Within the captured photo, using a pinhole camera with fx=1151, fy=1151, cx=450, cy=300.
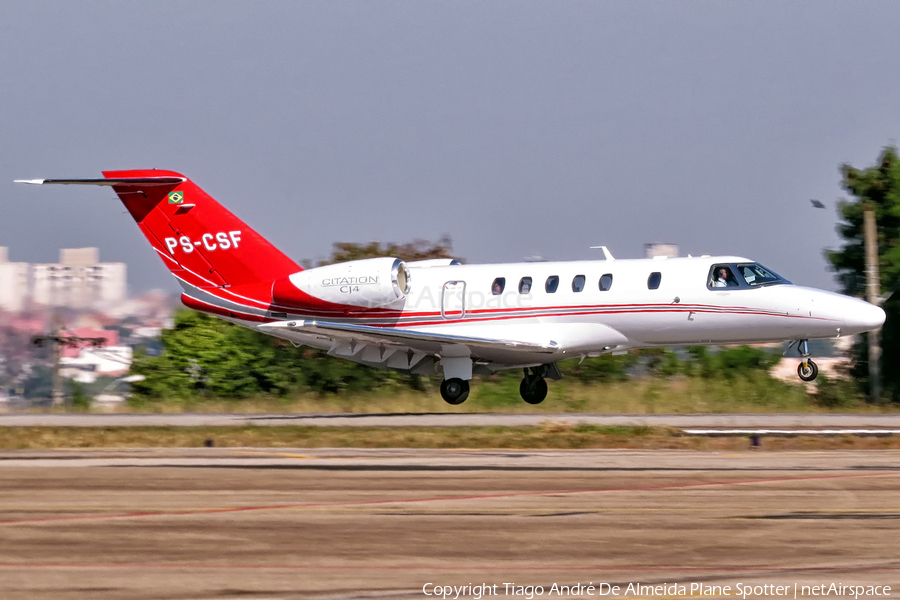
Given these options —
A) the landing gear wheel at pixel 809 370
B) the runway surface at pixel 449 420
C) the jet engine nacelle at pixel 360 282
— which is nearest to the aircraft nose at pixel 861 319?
the landing gear wheel at pixel 809 370

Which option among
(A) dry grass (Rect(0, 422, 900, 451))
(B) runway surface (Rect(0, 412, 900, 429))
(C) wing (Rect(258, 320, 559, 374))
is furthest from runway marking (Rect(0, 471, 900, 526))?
(C) wing (Rect(258, 320, 559, 374))

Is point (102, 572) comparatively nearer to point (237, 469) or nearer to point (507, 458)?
point (237, 469)

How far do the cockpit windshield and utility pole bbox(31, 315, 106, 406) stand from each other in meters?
15.4

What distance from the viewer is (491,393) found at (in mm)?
27141

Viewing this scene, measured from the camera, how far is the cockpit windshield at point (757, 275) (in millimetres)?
22547

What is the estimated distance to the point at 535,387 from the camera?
2530 cm

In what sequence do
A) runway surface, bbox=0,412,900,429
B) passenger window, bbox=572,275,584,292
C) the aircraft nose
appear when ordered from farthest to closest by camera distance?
passenger window, bbox=572,275,584,292 < the aircraft nose < runway surface, bbox=0,412,900,429

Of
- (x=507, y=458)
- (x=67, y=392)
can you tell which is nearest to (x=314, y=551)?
(x=507, y=458)

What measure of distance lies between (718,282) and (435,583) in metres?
16.4

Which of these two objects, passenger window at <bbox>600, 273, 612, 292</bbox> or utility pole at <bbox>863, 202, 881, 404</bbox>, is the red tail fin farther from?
utility pole at <bbox>863, 202, 881, 404</bbox>

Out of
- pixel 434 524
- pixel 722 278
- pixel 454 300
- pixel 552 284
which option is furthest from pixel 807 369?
pixel 434 524

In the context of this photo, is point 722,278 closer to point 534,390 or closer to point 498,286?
point 498,286

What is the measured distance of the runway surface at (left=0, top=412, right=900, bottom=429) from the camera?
1895cm

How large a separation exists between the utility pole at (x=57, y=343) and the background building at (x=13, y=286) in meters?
0.89
